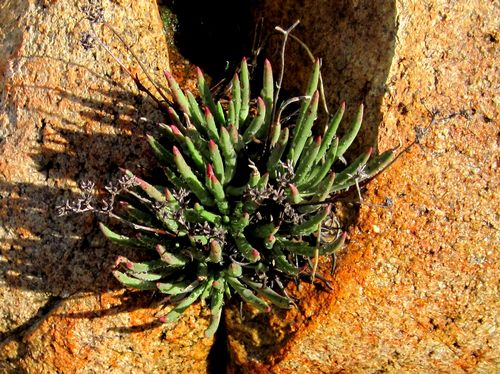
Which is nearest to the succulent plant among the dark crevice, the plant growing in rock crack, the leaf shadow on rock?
the plant growing in rock crack

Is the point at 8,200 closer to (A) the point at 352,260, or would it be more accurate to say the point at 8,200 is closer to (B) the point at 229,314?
(B) the point at 229,314

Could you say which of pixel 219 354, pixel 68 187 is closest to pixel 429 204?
pixel 219 354

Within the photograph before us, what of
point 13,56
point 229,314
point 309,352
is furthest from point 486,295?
point 13,56

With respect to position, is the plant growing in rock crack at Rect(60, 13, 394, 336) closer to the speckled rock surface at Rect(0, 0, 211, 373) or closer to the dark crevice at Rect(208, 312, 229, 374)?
the speckled rock surface at Rect(0, 0, 211, 373)

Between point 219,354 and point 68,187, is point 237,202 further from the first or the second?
point 219,354

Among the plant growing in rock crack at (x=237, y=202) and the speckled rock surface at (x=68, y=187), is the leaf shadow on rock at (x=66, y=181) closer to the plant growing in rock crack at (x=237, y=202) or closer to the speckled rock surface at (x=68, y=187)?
the speckled rock surface at (x=68, y=187)

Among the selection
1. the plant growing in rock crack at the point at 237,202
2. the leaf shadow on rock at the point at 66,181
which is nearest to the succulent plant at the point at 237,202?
the plant growing in rock crack at the point at 237,202
